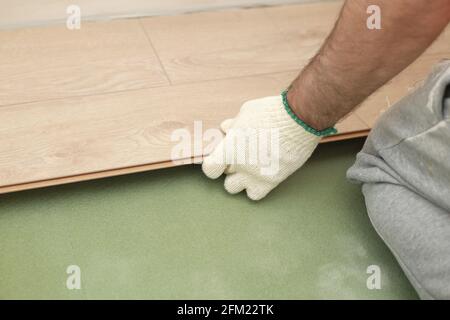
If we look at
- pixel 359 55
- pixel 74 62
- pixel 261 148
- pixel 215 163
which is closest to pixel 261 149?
pixel 261 148

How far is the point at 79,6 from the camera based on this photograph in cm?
152

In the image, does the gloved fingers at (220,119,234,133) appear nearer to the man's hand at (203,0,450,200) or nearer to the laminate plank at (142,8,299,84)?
the man's hand at (203,0,450,200)

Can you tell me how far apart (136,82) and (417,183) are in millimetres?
722

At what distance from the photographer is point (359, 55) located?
0.93m

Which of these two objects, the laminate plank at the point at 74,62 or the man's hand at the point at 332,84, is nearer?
the man's hand at the point at 332,84

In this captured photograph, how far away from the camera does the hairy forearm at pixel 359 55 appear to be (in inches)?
34.1

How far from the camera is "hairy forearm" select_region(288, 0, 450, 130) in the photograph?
0.87 m

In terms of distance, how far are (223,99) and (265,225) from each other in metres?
0.37

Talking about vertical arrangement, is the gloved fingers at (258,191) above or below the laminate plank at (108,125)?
below

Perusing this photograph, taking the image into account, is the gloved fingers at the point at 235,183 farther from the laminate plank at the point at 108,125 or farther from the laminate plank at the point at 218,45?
the laminate plank at the point at 218,45

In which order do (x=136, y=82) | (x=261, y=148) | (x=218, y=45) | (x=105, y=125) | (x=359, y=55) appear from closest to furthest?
1. (x=359, y=55)
2. (x=261, y=148)
3. (x=105, y=125)
4. (x=136, y=82)
5. (x=218, y=45)

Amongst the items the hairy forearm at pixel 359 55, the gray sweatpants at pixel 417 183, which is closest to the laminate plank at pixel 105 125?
the hairy forearm at pixel 359 55

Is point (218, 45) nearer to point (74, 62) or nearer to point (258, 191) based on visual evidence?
point (74, 62)

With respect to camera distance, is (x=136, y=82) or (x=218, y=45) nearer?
(x=136, y=82)
